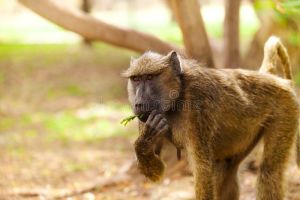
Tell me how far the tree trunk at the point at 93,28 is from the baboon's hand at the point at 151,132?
10.3 ft

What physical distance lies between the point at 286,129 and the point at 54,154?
13.8 ft

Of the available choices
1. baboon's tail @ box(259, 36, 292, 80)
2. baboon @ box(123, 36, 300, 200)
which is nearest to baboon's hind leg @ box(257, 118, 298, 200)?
baboon @ box(123, 36, 300, 200)

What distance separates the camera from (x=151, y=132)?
401 cm

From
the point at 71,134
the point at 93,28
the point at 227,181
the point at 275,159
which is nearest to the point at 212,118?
the point at 275,159

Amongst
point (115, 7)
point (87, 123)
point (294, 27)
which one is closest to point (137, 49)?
point (87, 123)

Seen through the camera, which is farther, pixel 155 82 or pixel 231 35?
pixel 231 35

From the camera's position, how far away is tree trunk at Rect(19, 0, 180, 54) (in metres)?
6.71

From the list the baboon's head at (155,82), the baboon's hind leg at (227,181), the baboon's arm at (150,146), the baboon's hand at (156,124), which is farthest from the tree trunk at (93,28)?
the baboon's hand at (156,124)

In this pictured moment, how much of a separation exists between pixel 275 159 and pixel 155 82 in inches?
46.1

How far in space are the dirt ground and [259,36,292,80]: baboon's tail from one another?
86 cm

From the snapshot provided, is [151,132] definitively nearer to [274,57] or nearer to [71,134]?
[274,57]

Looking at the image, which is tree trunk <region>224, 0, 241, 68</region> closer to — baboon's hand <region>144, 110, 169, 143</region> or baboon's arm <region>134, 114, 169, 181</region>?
baboon's arm <region>134, 114, 169, 181</region>

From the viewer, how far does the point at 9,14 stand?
79.5 ft

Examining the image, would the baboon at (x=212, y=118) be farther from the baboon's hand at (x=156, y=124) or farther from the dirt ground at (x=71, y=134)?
the dirt ground at (x=71, y=134)
